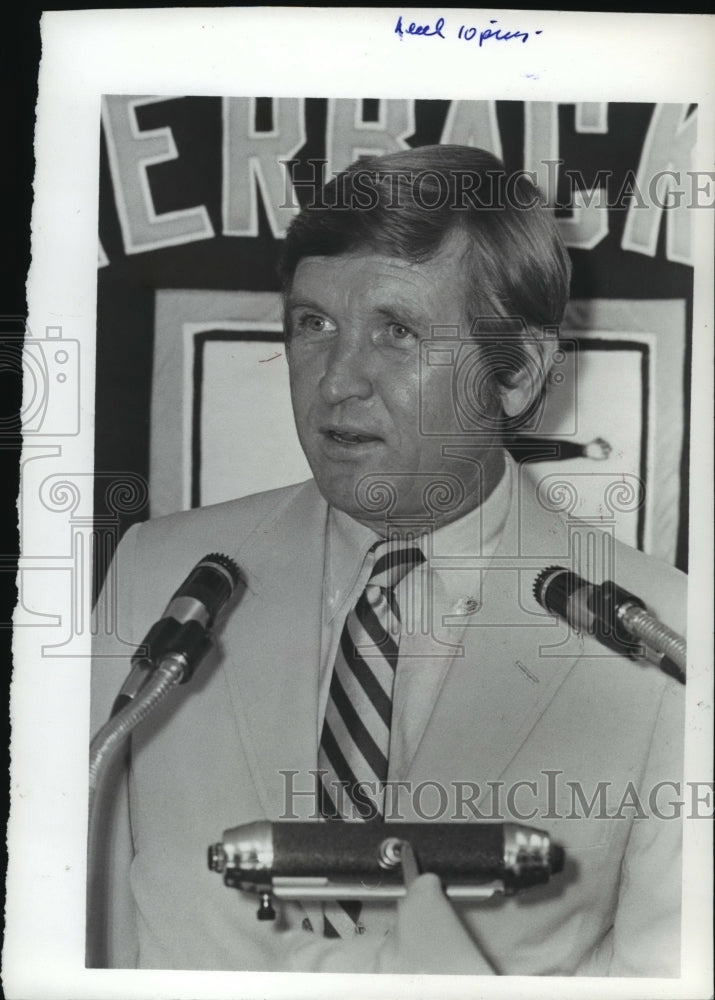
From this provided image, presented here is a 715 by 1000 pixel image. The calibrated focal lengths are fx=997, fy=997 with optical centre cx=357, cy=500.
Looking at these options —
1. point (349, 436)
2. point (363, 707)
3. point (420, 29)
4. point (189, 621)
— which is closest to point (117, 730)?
point (189, 621)

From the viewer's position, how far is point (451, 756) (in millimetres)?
961

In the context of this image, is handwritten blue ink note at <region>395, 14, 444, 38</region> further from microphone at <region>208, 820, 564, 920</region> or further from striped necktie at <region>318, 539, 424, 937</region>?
microphone at <region>208, 820, 564, 920</region>

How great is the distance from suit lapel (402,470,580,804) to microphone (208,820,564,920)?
0.18ft

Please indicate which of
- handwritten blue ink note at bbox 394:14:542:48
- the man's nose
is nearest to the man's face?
the man's nose

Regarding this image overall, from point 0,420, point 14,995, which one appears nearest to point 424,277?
point 0,420

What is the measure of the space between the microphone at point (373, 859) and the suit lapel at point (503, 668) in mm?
55

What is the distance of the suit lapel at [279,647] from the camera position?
97 centimetres

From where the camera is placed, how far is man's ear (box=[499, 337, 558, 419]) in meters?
0.98

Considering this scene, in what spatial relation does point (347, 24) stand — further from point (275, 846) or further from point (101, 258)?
point (275, 846)

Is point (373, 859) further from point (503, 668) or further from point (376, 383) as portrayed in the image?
point (376, 383)

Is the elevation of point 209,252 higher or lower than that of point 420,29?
lower

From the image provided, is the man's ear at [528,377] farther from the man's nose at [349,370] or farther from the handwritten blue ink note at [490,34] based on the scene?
the handwritten blue ink note at [490,34]

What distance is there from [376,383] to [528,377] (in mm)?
152

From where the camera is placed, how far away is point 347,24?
997 millimetres
